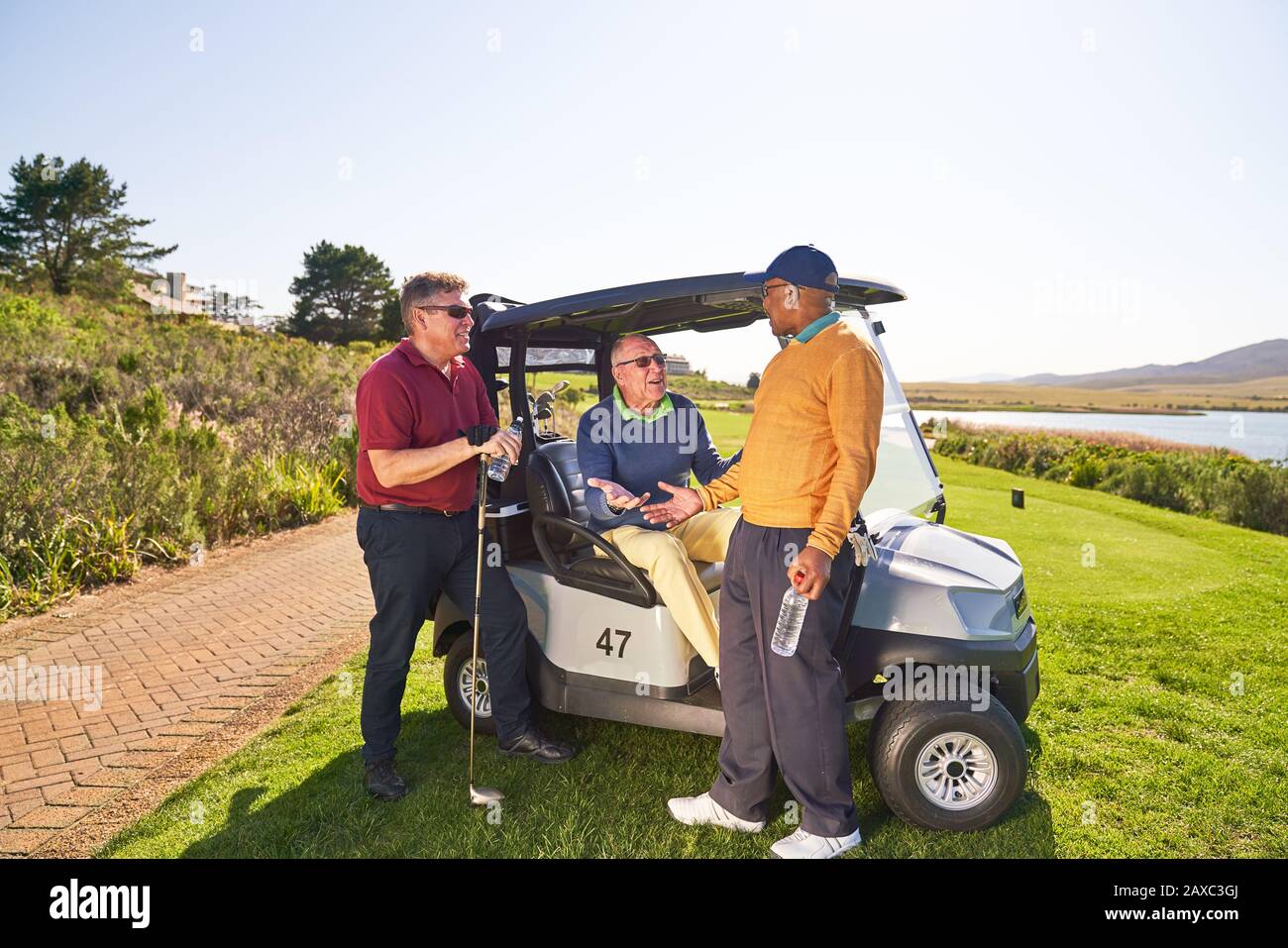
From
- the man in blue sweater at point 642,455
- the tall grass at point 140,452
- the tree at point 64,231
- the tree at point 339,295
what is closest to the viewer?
the man in blue sweater at point 642,455

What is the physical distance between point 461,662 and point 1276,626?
19.6ft

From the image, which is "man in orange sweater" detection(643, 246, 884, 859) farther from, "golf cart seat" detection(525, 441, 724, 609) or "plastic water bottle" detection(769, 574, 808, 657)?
"golf cart seat" detection(525, 441, 724, 609)

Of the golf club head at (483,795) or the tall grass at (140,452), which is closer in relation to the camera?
the golf club head at (483,795)

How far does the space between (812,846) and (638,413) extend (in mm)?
1951

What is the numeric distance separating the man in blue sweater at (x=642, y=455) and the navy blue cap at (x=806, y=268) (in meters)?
1.01

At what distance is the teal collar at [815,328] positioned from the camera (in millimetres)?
2977

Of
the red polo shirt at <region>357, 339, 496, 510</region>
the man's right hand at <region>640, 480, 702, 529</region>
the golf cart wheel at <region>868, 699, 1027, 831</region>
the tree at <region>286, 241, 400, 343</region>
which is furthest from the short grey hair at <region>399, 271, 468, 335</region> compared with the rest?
the tree at <region>286, 241, 400, 343</region>

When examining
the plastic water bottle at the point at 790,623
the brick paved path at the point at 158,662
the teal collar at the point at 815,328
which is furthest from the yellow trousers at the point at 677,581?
the brick paved path at the point at 158,662

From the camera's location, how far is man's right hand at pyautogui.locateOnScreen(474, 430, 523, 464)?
3.40 meters

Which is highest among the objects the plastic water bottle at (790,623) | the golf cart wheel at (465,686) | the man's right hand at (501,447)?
the man's right hand at (501,447)

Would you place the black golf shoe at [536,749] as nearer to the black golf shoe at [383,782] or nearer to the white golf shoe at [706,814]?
the black golf shoe at [383,782]

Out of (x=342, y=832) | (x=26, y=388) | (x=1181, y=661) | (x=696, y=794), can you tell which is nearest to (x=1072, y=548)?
(x=1181, y=661)

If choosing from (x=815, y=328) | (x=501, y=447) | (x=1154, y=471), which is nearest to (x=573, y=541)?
(x=501, y=447)

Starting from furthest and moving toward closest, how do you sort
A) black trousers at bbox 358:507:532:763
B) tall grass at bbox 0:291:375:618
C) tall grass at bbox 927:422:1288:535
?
tall grass at bbox 927:422:1288:535, tall grass at bbox 0:291:375:618, black trousers at bbox 358:507:532:763
